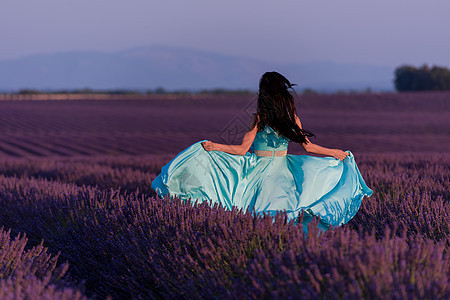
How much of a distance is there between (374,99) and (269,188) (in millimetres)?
27801

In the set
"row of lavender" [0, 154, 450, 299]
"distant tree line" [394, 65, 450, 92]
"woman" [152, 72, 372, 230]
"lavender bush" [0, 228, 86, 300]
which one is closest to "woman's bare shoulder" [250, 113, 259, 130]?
"woman" [152, 72, 372, 230]

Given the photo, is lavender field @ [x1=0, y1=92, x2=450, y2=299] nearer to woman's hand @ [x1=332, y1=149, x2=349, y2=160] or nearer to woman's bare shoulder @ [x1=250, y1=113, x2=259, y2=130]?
woman's hand @ [x1=332, y1=149, x2=349, y2=160]

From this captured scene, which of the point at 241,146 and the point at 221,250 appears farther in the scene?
the point at 241,146

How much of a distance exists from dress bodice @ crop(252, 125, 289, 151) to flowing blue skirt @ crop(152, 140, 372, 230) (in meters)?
0.09

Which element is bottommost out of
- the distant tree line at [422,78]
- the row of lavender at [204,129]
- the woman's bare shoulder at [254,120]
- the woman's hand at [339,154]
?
the row of lavender at [204,129]

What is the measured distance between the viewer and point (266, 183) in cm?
365

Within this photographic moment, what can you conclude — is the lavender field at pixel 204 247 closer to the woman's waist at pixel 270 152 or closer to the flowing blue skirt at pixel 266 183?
the flowing blue skirt at pixel 266 183

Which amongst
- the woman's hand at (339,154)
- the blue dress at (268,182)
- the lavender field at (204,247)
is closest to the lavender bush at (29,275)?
the lavender field at (204,247)

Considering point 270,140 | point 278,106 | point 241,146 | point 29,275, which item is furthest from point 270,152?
point 29,275

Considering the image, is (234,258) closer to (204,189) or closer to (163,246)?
(163,246)

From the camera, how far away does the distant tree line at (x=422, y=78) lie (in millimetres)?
41781

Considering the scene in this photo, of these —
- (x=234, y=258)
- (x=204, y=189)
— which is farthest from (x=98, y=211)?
(x=234, y=258)

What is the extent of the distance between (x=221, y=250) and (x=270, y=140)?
5.30 feet

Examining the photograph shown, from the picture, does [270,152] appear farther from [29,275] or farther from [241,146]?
[29,275]
